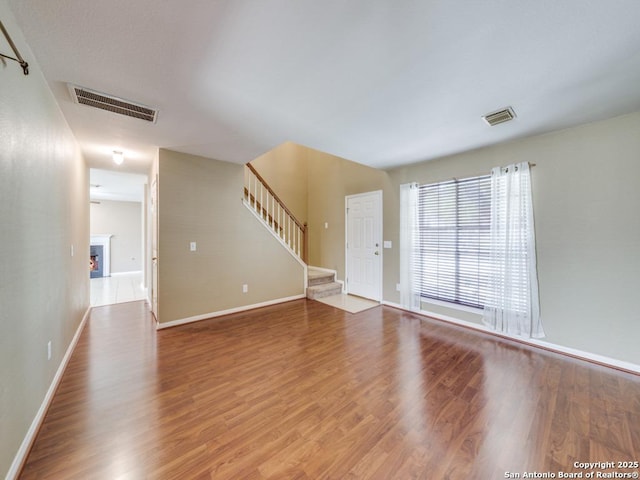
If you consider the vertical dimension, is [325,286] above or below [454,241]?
below

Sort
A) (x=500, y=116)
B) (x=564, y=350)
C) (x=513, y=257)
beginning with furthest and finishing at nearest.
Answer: (x=513, y=257)
(x=564, y=350)
(x=500, y=116)

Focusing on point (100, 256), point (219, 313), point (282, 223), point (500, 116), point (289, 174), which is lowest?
point (219, 313)

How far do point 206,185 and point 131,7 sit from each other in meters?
2.76

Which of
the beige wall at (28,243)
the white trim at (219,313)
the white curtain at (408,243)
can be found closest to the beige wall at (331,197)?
the white curtain at (408,243)

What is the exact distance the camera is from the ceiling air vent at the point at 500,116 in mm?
2430

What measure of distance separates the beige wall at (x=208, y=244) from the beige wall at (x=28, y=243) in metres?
1.13

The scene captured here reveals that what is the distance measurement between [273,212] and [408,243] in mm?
2798

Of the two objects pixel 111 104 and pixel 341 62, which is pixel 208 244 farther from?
pixel 341 62

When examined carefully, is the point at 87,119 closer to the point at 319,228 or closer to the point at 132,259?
the point at 319,228

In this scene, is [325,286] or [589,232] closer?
[589,232]

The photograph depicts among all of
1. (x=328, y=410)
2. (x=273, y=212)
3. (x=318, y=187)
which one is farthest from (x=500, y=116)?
(x=318, y=187)

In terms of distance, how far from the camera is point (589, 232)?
8.87ft

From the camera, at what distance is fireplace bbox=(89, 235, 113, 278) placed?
7.55 m

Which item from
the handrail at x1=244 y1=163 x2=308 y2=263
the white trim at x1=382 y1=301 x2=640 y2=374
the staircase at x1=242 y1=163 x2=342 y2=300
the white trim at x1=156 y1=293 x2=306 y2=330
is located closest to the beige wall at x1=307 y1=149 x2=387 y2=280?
the staircase at x1=242 y1=163 x2=342 y2=300
